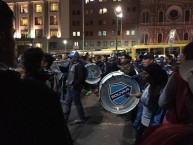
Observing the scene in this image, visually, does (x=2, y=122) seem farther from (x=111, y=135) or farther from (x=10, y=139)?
(x=111, y=135)

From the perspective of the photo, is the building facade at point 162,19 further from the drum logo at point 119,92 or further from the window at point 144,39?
the drum logo at point 119,92

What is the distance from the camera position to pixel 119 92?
24.0 ft

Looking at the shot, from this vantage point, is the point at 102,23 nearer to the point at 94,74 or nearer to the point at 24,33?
the point at 24,33

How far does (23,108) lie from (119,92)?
6.04 meters

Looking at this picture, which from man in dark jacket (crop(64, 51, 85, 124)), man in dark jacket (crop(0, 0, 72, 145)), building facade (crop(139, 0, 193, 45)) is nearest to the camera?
man in dark jacket (crop(0, 0, 72, 145))

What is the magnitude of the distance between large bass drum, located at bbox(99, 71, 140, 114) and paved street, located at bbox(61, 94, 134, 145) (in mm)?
702

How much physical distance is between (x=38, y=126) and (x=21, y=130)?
0.07 meters

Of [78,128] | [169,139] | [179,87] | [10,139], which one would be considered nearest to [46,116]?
[10,139]

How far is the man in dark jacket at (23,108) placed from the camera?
4.34 feet

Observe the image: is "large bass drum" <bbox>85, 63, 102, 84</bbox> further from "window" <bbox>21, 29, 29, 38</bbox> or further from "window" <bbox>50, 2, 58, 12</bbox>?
"window" <bbox>21, 29, 29, 38</bbox>

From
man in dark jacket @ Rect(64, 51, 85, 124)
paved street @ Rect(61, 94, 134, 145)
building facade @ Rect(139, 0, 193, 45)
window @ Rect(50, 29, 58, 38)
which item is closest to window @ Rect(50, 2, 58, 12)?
window @ Rect(50, 29, 58, 38)

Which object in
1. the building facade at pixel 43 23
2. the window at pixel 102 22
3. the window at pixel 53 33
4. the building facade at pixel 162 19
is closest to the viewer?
the building facade at pixel 162 19

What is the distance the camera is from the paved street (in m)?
7.21

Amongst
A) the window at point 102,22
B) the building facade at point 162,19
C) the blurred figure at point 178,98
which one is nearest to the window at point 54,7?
the window at point 102,22
